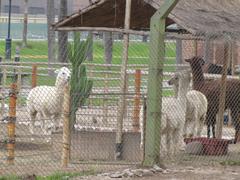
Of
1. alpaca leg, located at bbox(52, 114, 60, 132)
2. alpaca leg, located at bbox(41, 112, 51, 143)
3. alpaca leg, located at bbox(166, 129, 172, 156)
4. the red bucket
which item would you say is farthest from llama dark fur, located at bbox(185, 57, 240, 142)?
alpaca leg, located at bbox(41, 112, 51, 143)

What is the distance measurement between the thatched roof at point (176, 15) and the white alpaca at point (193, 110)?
1251mm

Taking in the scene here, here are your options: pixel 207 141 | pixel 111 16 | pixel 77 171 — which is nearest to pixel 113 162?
pixel 77 171

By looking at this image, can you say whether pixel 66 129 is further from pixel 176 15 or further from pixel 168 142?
pixel 176 15

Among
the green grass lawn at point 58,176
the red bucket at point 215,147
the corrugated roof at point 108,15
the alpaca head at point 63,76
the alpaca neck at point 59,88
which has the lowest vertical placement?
the green grass lawn at point 58,176

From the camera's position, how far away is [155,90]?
12.3 meters

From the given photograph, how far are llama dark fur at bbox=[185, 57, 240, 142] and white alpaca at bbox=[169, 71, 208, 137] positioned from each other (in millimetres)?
503

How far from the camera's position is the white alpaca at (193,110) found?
50.0 ft

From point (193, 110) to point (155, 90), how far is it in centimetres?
339

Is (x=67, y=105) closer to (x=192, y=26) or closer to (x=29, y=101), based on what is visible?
(x=192, y=26)

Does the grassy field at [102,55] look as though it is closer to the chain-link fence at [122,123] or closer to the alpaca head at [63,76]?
the chain-link fence at [122,123]

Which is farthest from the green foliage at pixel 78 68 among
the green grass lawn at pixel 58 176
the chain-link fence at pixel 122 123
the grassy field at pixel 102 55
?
the green grass lawn at pixel 58 176

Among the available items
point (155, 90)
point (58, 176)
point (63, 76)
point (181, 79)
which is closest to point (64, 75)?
point (63, 76)

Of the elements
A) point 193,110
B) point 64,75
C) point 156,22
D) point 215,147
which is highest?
point 156,22

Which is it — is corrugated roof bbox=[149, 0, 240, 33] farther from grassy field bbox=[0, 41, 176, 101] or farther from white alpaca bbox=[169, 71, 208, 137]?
grassy field bbox=[0, 41, 176, 101]
